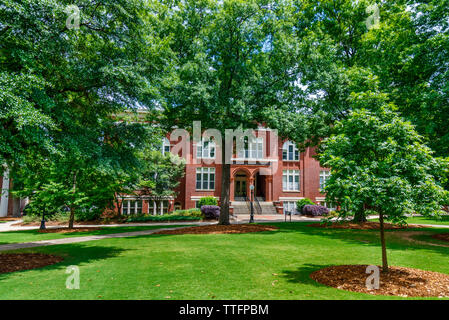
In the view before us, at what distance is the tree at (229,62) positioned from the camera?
16.3m

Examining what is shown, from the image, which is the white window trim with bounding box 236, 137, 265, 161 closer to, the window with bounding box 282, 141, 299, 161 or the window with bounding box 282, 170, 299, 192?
the window with bounding box 282, 141, 299, 161

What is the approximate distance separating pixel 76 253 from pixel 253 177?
25.5 m

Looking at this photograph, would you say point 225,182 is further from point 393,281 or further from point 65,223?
point 65,223

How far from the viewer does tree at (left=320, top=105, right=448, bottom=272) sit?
629 centimetres

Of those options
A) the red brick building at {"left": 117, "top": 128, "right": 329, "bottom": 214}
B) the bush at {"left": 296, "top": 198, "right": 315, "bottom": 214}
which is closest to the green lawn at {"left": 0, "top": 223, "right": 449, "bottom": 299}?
the bush at {"left": 296, "top": 198, "right": 315, "bottom": 214}

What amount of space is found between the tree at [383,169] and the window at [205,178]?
27.9 meters

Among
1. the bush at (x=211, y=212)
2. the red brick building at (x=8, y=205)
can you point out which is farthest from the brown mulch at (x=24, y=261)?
the red brick building at (x=8, y=205)

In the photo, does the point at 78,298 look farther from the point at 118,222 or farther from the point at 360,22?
the point at 360,22

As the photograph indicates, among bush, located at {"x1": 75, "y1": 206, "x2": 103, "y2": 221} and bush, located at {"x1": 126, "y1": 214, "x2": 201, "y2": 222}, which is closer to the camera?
bush, located at {"x1": 75, "y1": 206, "x2": 103, "y2": 221}

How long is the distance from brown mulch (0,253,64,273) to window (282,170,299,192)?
96.0 feet

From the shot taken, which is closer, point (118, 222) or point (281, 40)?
point (281, 40)

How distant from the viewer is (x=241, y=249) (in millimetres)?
11344
